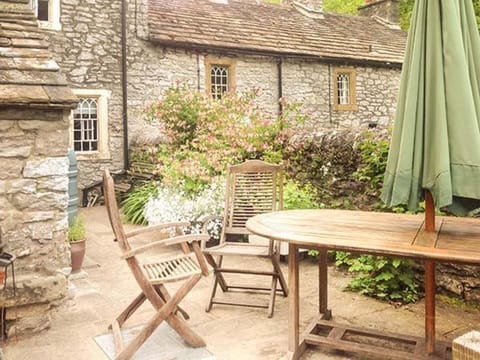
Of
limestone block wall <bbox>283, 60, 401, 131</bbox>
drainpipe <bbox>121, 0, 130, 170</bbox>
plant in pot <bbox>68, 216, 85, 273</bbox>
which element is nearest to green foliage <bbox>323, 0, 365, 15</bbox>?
limestone block wall <bbox>283, 60, 401, 131</bbox>

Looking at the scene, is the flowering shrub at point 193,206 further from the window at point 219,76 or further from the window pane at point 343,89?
the window pane at point 343,89

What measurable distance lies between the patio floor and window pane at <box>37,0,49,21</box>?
26.2ft

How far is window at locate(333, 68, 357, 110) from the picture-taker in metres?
14.2

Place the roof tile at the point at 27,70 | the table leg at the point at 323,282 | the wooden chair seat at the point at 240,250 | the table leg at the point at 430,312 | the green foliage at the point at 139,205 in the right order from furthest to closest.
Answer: the green foliage at the point at 139,205 → the wooden chair seat at the point at 240,250 → the table leg at the point at 323,282 → the roof tile at the point at 27,70 → the table leg at the point at 430,312

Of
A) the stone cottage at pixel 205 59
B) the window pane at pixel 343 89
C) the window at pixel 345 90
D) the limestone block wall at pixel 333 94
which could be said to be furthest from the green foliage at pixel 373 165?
the window pane at pixel 343 89

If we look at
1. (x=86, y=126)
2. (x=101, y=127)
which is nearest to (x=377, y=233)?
(x=101, y=127)

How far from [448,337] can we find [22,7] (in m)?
4.75

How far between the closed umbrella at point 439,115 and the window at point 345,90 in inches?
453

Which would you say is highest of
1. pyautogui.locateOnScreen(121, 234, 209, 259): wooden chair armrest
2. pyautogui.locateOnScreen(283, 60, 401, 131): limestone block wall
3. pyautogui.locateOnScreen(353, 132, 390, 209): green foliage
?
pyautogui.locateOnScreen(283, 60, 401, 131): limestone block wall

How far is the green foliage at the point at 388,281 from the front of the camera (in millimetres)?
4312

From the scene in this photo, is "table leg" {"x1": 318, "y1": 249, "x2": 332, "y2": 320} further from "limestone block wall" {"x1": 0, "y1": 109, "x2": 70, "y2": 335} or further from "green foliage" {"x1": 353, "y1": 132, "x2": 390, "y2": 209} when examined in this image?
"limestone block wall" {"x1": 0, "y1": 109, "x2": 70, "y2": 335}

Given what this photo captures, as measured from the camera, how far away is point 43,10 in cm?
1076

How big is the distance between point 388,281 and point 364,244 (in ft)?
6.56

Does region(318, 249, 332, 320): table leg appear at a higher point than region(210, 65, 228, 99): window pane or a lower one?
lower
